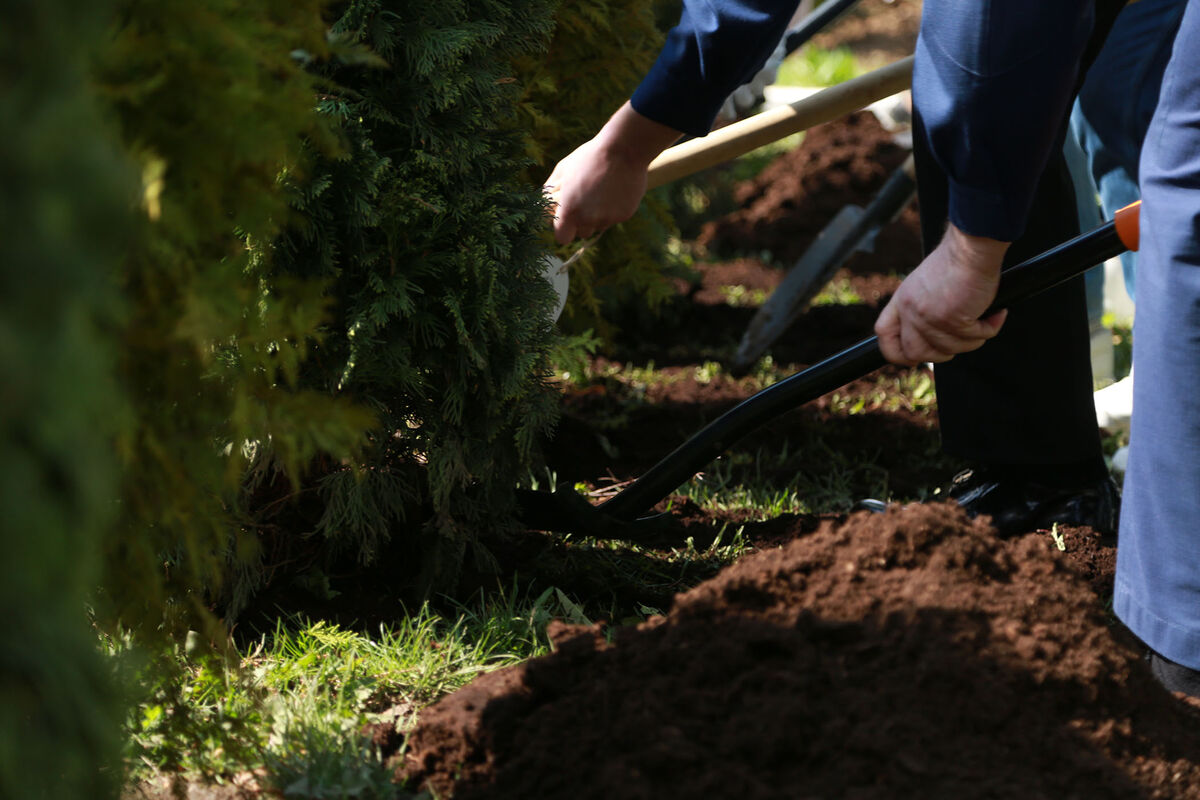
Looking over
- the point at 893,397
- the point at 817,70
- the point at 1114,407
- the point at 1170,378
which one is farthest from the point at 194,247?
the point at 817,70

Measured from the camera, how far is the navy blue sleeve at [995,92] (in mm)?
1670

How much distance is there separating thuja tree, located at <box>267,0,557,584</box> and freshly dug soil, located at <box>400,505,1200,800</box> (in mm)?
613

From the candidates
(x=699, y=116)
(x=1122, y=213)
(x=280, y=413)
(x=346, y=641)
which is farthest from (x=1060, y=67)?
(x=346, y=641)

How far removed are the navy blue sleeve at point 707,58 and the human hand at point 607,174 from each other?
6 centimetres

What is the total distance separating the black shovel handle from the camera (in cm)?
210

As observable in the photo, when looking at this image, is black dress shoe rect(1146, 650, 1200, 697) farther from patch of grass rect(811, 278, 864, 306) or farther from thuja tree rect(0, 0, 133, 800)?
patch of grass rect(811, 278, 864, 306)

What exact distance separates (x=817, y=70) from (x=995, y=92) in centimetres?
772

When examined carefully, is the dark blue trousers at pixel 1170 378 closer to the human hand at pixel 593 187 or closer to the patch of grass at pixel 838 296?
the human hand at pixel 593 187

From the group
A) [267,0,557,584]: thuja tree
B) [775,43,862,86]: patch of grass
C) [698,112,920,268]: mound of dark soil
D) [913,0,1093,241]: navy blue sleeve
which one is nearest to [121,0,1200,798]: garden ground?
[267,0,557,584]: thuja tree

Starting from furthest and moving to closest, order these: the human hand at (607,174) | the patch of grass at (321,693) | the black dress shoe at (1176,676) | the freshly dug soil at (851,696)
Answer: the human hand at (607,174)
the black dress shoe at (1176,676)
the patch of grass at (321,693)
the freshly dug soil at (851,696)

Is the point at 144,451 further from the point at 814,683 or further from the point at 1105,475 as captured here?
the point at 1105,475

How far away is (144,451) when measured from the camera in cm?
128

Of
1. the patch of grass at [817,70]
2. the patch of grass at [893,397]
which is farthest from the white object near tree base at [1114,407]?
the patch of grass at [817,70]

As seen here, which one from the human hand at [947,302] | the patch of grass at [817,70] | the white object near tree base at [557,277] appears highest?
the human hand at [947,302]
